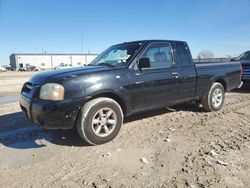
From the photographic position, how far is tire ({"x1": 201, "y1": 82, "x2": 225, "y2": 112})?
6664 millimetres

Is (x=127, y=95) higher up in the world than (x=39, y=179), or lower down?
higher up

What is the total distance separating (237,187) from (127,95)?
244cm

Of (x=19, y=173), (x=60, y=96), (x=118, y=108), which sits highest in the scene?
(x=60, y=96)

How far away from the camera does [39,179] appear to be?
11.1ft

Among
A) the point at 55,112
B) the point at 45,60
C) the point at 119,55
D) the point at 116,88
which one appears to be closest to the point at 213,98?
the point at 119,55

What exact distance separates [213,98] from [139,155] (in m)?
3.51

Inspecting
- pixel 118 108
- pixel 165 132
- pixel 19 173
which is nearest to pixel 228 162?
pixel 165 132

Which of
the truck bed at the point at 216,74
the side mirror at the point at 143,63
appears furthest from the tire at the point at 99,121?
the truck bed at the point at 216,74

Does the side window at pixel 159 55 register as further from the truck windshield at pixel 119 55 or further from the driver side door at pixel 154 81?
the truck windshield at pixel 119 55

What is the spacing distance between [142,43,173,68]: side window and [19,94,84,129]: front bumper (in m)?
1.90

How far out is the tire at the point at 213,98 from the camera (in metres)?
6.66

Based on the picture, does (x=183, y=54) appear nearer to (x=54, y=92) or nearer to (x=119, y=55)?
(x=119, y=55)

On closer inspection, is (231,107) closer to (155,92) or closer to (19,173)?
(155,92)

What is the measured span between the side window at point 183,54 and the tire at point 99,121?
216 cm
